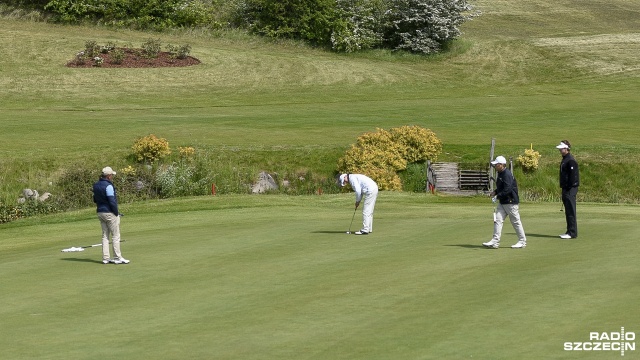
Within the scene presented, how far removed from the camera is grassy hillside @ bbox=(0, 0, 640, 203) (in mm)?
50219

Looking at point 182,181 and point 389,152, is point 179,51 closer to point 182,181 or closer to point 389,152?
point 389,152

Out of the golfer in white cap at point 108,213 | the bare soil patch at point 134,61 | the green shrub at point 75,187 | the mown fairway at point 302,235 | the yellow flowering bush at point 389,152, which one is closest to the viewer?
the mown fairway at point 302,235

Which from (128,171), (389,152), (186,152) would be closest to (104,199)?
(128,171)

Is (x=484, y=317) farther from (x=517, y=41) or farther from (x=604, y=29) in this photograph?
(x=604, y=29)

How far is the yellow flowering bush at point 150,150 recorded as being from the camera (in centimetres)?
4822

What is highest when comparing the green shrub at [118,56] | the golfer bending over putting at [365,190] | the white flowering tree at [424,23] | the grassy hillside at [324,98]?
the white flowering tree at [424,23]

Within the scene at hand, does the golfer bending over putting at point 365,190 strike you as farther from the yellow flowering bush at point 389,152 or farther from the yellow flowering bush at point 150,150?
the yellow flowering bush at point 150,150

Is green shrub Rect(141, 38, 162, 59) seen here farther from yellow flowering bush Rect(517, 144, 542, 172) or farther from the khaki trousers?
the khaki trousers

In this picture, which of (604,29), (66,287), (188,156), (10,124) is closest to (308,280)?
(66,287)

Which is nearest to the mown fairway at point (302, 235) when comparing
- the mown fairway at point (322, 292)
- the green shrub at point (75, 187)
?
the mown fairway at point (322, 292)

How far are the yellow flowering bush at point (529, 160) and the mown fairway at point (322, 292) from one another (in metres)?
19.0

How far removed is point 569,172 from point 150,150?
86.1 ft

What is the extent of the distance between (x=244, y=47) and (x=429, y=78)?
16210 mm

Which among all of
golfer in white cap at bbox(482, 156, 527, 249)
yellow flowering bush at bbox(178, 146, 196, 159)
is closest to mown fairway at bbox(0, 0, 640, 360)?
golfer in white cap at bbox(482, 156, 527, 249)
